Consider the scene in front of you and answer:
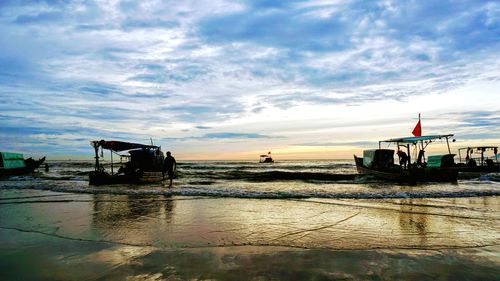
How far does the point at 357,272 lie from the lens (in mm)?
4629

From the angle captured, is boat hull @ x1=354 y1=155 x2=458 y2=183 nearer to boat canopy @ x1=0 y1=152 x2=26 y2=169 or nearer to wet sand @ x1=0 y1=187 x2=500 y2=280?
wet sand @ x1=0 y1=187 x2=500 y2=280

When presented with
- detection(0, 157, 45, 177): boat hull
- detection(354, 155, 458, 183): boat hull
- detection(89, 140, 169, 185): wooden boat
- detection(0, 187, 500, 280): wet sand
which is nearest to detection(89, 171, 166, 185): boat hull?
detection(89, 140, 169, 185): wooden boat

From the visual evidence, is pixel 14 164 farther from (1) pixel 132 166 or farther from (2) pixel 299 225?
(2) pixel 299 225

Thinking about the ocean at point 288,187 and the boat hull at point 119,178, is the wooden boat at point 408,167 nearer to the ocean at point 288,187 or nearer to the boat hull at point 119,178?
the ocean at point 288,187

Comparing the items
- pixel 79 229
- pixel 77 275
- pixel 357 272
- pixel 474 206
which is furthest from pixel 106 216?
pixel 474 206

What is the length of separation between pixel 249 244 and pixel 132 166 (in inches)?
767

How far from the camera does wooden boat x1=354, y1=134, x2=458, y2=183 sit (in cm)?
2323

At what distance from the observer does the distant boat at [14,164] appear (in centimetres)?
3181

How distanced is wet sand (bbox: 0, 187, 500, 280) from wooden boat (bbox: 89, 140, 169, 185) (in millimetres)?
10015

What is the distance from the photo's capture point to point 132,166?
23562mm

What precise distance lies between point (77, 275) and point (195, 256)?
1.83 meters

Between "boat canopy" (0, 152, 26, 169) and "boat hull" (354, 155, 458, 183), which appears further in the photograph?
"boat canopy" (0, 152, 26, 169)

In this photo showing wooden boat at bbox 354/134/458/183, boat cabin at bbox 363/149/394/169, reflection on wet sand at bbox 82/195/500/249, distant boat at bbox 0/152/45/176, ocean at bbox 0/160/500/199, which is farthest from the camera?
distant boat at bbox 0/152/45/176

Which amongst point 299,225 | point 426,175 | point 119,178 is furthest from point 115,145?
point 426,175
